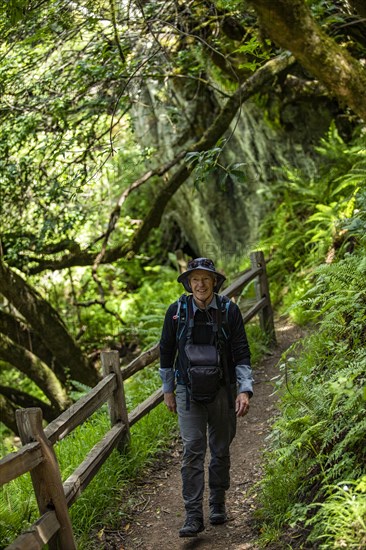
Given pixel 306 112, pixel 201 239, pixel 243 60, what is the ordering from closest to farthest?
pixel 243 60 < pixel 306 112 < pixel 201 239

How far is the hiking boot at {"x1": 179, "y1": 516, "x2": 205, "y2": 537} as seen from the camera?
5.55 metres

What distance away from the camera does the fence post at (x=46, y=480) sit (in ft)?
16.7

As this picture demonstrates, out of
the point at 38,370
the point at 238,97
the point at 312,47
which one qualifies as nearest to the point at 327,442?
the point at 312,47

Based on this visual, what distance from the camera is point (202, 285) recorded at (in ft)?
18.3

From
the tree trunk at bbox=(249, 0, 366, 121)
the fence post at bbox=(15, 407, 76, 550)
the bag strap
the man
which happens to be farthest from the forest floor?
the tree trunk at bbox=(249, 0, 366, 121)

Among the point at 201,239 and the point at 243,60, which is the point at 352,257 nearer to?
the point at 243,60

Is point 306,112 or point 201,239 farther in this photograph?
point 201,239

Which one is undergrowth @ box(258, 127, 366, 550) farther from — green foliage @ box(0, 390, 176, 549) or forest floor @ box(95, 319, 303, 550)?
green foliage @ box(0, 390, 176, 549)

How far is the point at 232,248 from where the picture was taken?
53.9 ft

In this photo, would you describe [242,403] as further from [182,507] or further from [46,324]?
[46,324]

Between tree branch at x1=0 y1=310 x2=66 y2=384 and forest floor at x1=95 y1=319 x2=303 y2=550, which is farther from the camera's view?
tree branch at x1=0 y1=310 x2=66 y2=384

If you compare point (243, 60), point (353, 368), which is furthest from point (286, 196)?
point (353, 368)

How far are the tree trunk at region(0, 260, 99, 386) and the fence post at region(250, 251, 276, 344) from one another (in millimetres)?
3199

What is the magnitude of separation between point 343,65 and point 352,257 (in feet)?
7.94
